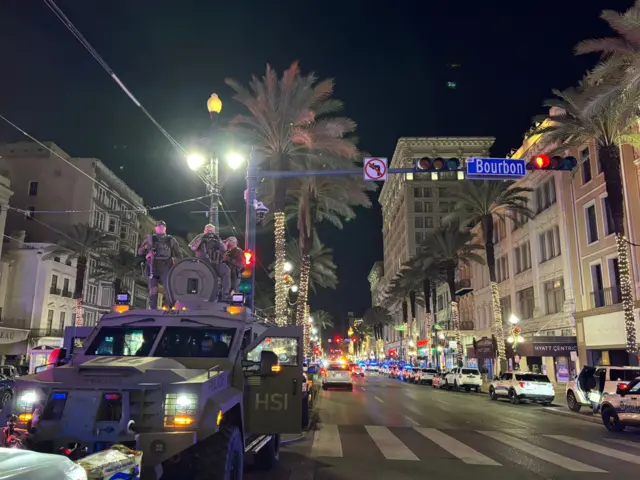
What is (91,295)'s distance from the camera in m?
57.1

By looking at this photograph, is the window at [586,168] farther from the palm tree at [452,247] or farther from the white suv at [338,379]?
the white suv at [338,379]

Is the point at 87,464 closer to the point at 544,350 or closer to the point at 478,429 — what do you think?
the point at 478,429

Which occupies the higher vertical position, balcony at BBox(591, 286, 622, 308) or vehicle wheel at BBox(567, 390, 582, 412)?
balcony at BBox(591, 286, 622, 308)

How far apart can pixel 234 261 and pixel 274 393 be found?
401 cm

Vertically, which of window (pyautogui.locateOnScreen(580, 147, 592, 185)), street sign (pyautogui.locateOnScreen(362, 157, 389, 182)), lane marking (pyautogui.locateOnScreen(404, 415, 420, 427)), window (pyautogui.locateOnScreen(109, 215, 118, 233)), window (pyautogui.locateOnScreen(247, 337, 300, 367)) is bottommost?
lane marking (pyautogui.locateOnScreen(404, 415, 420, 427))

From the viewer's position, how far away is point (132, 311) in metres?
7.46

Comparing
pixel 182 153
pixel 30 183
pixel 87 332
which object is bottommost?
pixel 87 332

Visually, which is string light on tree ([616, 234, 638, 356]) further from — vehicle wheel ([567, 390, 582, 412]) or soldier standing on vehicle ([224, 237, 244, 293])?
→ soldier standing on vehicle ([224, 237, 244, 293])

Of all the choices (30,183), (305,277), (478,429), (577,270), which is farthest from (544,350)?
(30,183)

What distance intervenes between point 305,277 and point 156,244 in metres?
22.1

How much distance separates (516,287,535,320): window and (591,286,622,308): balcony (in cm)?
954

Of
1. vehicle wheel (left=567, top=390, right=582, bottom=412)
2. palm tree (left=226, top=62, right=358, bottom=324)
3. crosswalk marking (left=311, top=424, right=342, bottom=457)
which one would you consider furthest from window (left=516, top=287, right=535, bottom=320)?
crosswalk marking (left=311, top=424, right=342, bottom=457)

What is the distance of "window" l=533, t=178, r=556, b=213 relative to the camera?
3772 cm

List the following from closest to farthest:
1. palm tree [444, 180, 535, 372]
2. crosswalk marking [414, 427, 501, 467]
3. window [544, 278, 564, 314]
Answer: crosswalk marking [414, 427, 501, 467] → window [544, 278, 564, 314] → palm tree [444, 180, 535, 372]
